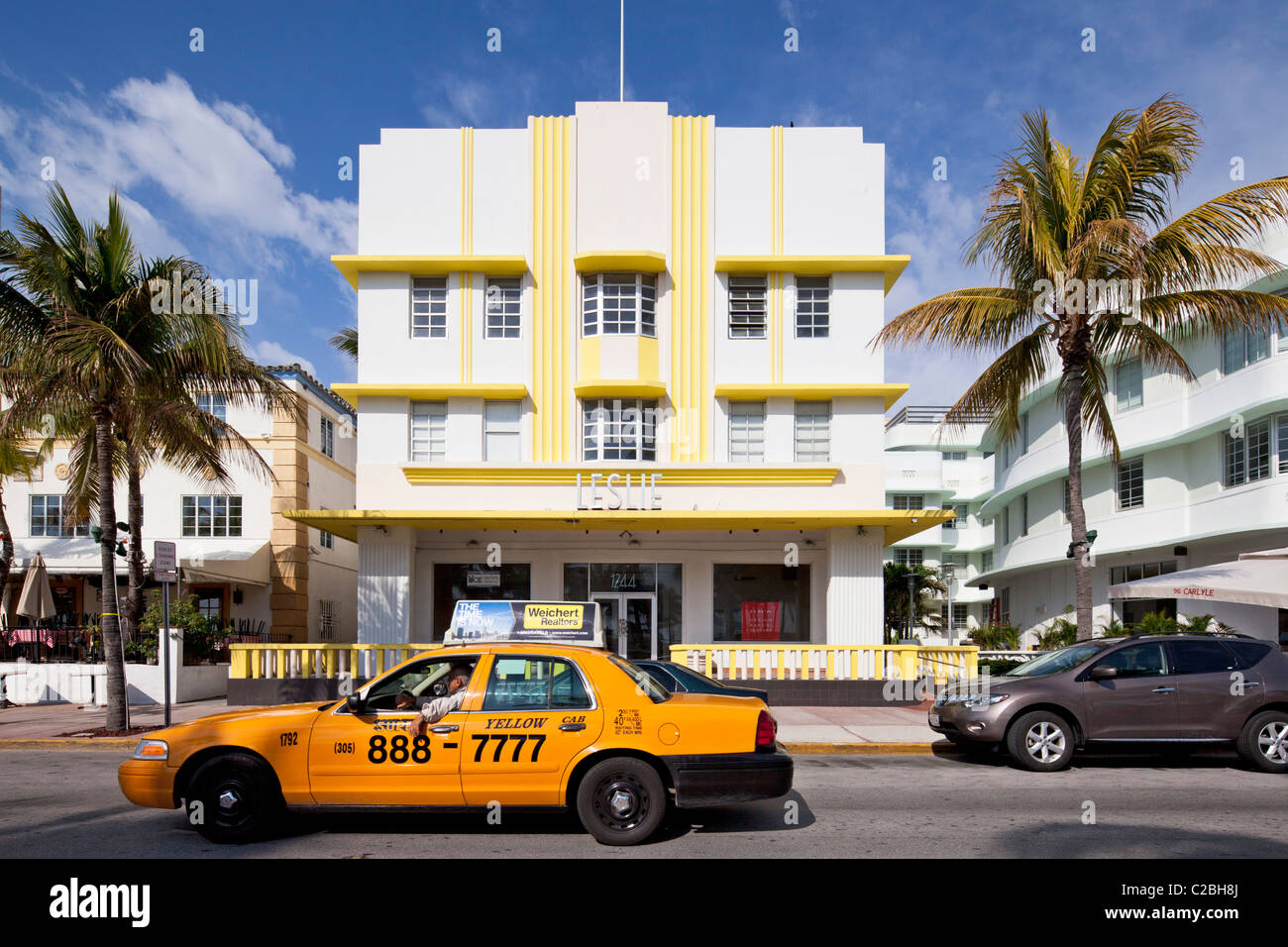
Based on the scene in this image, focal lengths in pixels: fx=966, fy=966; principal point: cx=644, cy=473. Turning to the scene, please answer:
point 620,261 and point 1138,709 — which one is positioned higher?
point 620,261

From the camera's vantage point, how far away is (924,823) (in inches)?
337

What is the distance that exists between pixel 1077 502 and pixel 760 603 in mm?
7561

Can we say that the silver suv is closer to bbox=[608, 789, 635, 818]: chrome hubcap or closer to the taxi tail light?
the taxi tail light

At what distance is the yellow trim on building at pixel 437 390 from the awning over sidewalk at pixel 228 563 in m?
5.90

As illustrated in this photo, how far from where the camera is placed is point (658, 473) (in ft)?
66.6

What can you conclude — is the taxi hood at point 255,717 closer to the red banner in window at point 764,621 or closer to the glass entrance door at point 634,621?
the glass entrance door at point 634,621

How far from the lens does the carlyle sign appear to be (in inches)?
787

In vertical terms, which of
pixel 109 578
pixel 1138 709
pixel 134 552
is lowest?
pixel 1138 709

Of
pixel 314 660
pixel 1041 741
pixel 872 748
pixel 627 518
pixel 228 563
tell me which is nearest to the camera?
pixel 1041 741

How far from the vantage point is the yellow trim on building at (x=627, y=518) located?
19375 millimetres

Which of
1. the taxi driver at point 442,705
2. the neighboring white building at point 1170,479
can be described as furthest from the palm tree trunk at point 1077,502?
the taxi driver at point 442,705

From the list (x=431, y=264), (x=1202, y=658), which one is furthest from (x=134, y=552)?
(x=1202, y=658)

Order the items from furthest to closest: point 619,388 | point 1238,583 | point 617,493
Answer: point 619,388, point 617,493, point 1238,583

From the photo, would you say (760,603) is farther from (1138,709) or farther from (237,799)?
(237,799)
